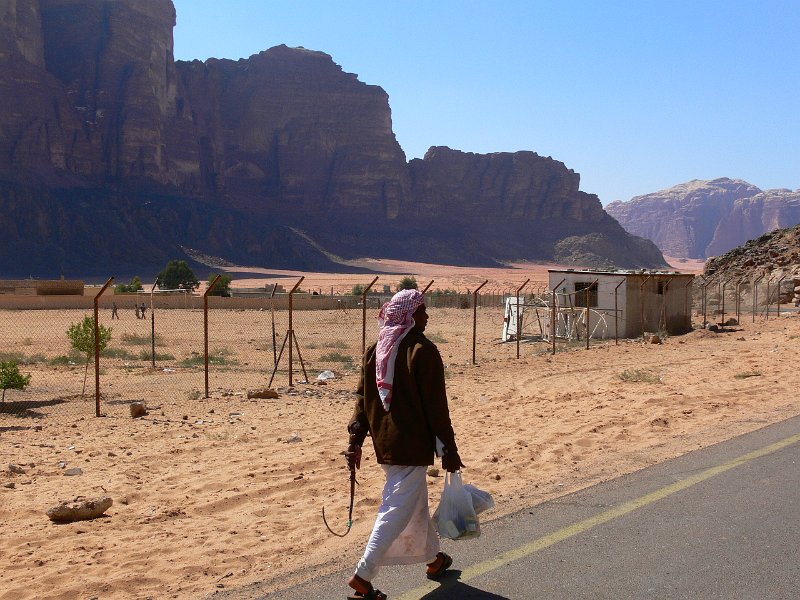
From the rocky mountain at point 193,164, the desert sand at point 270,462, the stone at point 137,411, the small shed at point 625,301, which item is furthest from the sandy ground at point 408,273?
the stone at point 137,411

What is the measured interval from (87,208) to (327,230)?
55.4 m

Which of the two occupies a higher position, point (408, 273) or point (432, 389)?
point (408, 273)

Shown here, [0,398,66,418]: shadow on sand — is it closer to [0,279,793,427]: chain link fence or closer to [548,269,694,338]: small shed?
[0,279,793,427]: chain link fence

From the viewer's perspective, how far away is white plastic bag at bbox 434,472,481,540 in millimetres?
5008

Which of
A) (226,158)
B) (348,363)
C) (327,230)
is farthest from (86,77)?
(348,363)

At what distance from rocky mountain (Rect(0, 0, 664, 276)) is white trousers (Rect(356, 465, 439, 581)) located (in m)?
111

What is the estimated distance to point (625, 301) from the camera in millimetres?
27344

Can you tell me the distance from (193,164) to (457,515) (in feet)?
517

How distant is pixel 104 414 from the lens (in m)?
12.2

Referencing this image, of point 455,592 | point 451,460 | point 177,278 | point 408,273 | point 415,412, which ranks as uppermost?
point 408,273

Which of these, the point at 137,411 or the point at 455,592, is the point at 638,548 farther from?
the point at 137,411

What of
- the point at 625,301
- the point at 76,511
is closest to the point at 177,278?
the point at 625,301

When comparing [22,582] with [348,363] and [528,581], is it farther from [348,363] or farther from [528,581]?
[348,363]

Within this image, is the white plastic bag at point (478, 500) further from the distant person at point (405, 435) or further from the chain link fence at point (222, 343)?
the chain link fence at point (222, 343)
